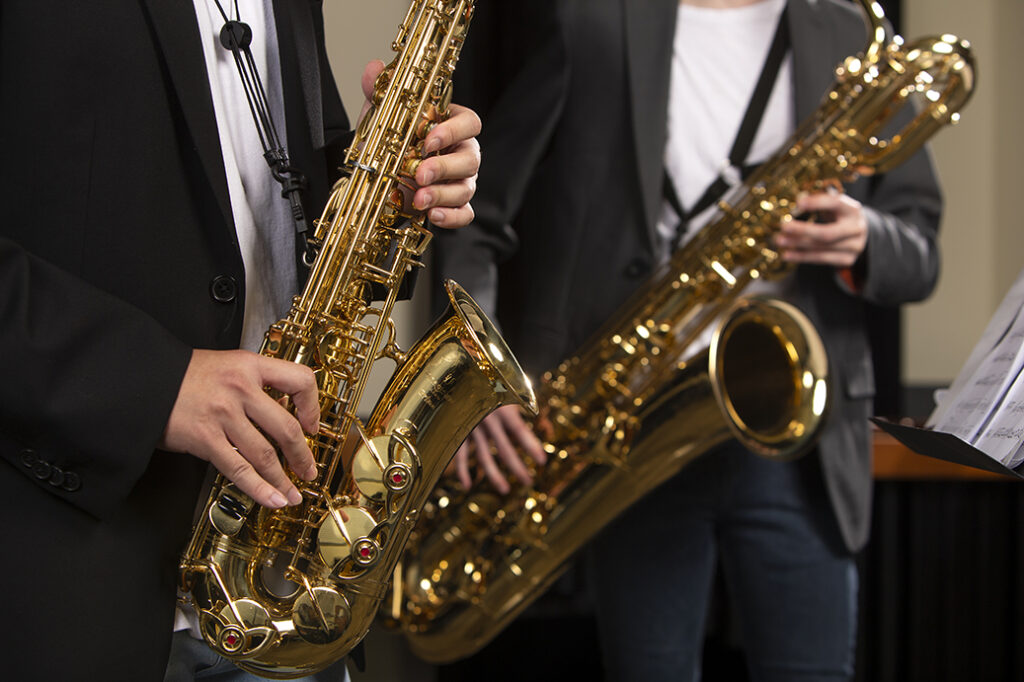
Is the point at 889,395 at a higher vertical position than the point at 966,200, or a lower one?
lower

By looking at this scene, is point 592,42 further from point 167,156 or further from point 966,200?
point 966,200

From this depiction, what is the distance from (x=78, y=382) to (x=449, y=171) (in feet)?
1.51

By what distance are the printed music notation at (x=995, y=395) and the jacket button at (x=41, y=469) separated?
2.87 ft

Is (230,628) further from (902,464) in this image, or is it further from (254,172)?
(902,464)

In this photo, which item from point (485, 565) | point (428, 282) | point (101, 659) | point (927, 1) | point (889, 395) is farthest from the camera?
point (927, 1)

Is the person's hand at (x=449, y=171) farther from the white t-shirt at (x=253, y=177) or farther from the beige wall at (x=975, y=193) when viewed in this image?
the beige wall at (x=975, y=193)

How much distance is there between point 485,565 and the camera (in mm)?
1916

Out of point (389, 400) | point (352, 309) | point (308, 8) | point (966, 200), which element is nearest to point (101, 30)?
point (308, 8)

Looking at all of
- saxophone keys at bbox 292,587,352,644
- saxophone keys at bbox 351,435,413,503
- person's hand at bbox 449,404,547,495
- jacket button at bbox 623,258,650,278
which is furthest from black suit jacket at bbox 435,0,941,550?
saxophone keys at bbox 292,587,352,644

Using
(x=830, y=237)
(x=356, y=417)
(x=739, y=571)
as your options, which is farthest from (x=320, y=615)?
(x=830, y=237)

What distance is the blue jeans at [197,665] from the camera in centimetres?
101

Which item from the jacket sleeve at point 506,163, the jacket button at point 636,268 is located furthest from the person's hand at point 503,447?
the jacket button at point 636,268

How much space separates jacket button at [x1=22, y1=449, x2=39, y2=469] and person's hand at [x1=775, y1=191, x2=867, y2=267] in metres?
1.40

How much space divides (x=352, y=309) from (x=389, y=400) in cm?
12
